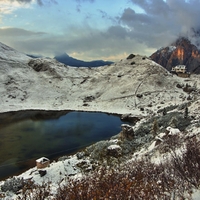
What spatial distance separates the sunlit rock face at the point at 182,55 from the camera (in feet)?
380

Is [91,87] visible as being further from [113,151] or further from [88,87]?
[113,151]

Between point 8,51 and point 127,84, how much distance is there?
150ft

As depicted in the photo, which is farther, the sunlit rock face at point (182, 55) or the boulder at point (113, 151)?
the sunlit rock face at point (182, 55)

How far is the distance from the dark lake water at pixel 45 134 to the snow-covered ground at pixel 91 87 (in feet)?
20.8

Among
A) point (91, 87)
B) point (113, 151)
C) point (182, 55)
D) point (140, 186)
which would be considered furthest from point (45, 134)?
point (182, 55)

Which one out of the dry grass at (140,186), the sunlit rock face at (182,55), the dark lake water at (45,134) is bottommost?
the dark lake water at (45,134)

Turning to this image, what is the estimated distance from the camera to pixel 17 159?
2331 cm

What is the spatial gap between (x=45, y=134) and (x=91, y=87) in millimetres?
34722

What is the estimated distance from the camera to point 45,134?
32.2 meters

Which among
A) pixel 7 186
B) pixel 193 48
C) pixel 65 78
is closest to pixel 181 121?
pixel 7 186

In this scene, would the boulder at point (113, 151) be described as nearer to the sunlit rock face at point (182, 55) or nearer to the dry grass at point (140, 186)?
the dry grass at point (140, 186)

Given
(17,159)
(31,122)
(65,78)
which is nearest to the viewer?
(17,159)

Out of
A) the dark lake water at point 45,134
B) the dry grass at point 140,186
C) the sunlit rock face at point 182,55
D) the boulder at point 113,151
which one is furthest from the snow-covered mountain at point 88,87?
the sunlit rock face at point 182,55

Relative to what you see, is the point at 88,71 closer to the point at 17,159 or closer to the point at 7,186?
the point at 17,159
